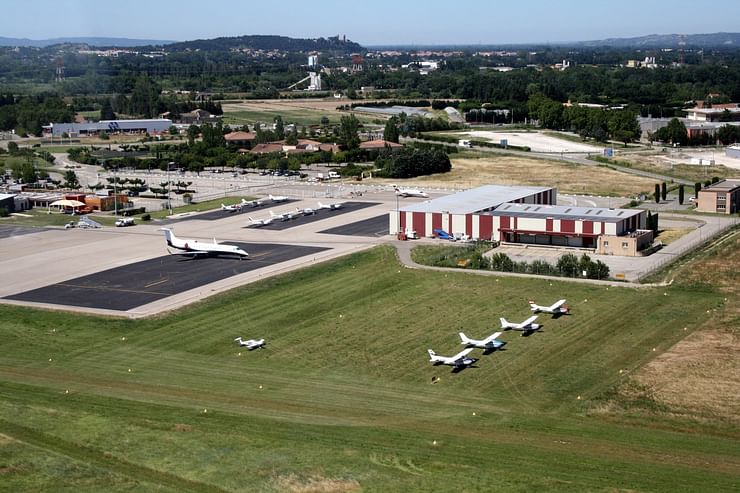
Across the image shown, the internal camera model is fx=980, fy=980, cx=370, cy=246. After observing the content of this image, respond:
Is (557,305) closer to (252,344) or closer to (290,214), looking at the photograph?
(252,344)

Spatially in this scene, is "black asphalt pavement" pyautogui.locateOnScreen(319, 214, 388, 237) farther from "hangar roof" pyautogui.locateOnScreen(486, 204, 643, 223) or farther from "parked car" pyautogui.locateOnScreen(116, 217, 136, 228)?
"parked car" pyautogui.locateOnScreen(116, 217, 136, 228)

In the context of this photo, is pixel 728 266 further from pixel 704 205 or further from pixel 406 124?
pixel 406 124

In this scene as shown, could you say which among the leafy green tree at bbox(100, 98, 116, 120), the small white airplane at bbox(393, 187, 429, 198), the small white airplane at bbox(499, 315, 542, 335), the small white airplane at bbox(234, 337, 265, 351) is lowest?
the small white airplane at bbox(234, 337, 265, 351)

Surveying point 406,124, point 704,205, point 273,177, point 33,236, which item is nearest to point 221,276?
point 33,236

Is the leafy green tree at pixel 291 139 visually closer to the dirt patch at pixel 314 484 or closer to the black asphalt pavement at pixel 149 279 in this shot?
the black asphalt pavement at pixel 149 279

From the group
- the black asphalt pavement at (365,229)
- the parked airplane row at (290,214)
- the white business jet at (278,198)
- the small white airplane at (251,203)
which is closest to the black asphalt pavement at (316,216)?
the parked airplane row at (290,214)

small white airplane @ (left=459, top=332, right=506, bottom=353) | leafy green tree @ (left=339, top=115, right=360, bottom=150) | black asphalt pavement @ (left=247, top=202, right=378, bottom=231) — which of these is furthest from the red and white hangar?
leafy green tree @ (left=339, top=115, right=360, bottom=150)
